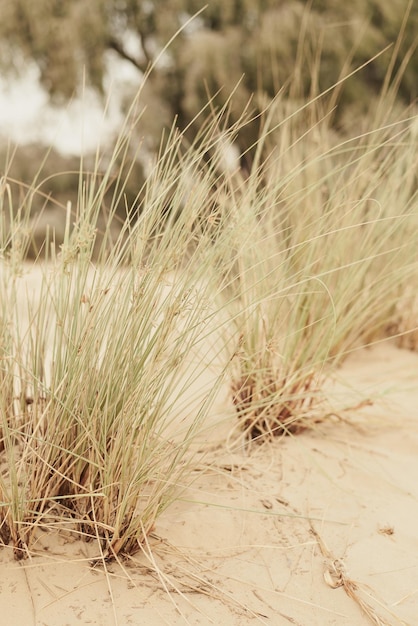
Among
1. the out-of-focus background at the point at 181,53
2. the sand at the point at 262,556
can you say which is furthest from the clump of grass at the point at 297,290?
the out-of-focus background at the point at 181,53

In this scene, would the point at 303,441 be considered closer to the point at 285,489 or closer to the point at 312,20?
the point at 285,489

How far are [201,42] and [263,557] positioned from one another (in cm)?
718

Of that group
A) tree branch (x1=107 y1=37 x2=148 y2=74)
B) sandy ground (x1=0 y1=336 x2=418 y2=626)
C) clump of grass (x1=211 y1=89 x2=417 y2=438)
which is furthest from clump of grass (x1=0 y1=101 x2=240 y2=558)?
tree branch (x1=107 y1=37 x2=148 y2=74)

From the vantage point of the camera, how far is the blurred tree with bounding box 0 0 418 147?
24.9 feet

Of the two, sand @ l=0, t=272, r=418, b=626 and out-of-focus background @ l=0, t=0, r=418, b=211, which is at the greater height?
out-of-focus background @ l=0, t=0, r=418, b=211

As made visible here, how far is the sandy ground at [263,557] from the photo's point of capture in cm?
112

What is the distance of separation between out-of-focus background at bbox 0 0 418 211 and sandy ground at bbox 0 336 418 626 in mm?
5952

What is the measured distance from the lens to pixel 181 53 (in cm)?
791

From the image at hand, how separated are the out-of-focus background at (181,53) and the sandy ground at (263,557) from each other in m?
5.95

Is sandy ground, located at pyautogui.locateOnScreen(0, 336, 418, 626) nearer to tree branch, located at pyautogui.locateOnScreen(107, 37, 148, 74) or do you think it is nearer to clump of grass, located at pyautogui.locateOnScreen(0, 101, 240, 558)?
clump of grass, located at pyautogui.locateOnScreen(0, 101, 240, 558)

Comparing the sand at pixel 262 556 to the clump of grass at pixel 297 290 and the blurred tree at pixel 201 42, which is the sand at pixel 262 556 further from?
the blurred tree at pixel 201 42

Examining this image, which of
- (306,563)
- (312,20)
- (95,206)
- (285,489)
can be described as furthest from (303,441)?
(312,20)

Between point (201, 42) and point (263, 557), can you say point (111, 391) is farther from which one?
point (201, 42)

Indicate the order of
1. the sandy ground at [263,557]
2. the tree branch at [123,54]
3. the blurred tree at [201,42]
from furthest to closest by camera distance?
the tree branch at [123,54] → the blurred tree at [201,42] → the sandy ground at [263,557]
